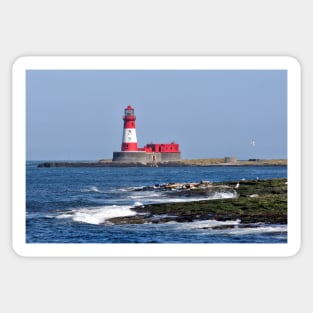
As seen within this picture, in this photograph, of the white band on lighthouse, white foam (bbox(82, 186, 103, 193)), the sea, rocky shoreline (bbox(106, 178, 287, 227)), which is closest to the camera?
the sea

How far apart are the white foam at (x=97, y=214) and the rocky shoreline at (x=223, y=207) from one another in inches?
2.2

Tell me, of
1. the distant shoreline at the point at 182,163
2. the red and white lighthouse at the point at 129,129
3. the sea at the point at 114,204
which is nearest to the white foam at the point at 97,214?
the sea at the point at 114,204

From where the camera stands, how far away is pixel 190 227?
660 cm

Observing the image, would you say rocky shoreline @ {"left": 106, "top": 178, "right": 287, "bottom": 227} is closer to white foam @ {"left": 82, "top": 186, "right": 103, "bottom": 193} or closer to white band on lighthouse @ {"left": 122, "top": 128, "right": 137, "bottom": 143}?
white foam @ {"left": 82, "top": 186, "right": 103, "bottom": 193}

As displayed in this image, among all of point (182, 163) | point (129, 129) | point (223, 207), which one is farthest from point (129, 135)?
point (223, 207)

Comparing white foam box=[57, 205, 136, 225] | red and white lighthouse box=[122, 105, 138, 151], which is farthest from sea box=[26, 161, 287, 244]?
red and white lighthouse box=[122, 105, 138, 151]

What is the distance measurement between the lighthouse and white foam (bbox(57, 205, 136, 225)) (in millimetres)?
355

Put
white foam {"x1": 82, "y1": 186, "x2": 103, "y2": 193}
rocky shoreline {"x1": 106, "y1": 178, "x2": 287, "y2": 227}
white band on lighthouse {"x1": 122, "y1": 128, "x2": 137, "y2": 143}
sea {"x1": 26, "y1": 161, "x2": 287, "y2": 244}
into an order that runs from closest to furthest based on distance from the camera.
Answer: sea {"x1": 26, "y1": 161, "x2": 287, "y2": 244} → white band on lighthouse {"x1": 122, "y1": 128, "x2": 137, "y2": 143} → rocky shoreline {"x1": 106, "y1": 178, "x2": 287, "y2": 227} → white foam {"x1": 82, "y1": 186, "x2": 103, "y2": 193}

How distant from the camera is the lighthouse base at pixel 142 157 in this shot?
6.75 metres

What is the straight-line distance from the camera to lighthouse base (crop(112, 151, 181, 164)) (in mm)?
6746

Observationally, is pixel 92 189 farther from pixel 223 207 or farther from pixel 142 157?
pixel 223 207
